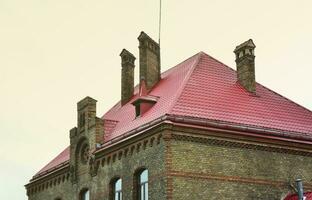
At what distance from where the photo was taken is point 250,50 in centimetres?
2795

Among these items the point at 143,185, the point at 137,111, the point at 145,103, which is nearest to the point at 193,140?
the point at 143,185

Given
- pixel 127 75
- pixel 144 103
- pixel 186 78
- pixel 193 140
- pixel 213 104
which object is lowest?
pixel 193 140

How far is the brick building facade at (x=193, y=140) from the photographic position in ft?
75.1

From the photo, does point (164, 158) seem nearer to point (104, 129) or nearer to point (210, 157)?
point (210, 157)

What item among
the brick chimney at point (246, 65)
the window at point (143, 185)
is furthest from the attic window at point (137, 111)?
the brick chimney at point (246, 65)

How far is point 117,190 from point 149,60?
277 inches

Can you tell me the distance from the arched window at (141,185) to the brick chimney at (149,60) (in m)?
6.05

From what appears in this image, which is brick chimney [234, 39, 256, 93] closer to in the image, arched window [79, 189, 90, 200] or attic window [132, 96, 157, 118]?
attic window [132, 96, 157, 118]

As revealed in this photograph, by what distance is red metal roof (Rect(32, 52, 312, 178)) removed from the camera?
24469 millimetres

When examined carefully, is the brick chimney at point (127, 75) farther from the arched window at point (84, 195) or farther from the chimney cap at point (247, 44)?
the chimney cap at point (247, 44)

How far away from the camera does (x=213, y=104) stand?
82.8ft

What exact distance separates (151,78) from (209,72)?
124 inches

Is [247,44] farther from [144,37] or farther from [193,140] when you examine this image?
[193,140]

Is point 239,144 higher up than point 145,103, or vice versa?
point 145,103
